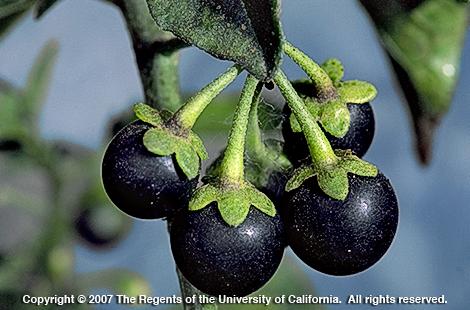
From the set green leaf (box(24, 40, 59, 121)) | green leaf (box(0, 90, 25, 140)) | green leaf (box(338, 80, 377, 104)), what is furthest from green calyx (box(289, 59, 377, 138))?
green leaf (box(24, 40, 59, 121))

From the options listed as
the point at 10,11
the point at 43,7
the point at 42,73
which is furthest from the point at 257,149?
the point at 42,73

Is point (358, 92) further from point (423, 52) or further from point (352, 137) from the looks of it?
point (423, 52)

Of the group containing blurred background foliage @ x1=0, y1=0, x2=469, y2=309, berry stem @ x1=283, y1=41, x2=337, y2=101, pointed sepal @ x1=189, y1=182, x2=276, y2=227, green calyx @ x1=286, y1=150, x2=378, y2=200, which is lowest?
blurred background foliage @ x1=0, y1=0, x2=469, y2=309

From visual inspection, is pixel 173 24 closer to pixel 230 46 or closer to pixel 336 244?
pixel 230 46

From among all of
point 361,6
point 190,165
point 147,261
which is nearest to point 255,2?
point 190,165

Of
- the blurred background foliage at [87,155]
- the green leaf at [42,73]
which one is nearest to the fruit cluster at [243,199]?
the blurred background foliage at [87,155]

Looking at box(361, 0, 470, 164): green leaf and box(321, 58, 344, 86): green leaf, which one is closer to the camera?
box(321, 58, 344, 86): green leaf

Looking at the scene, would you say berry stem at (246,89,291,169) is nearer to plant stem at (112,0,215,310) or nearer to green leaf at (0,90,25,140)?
plant stem at (112,0,215,310)
